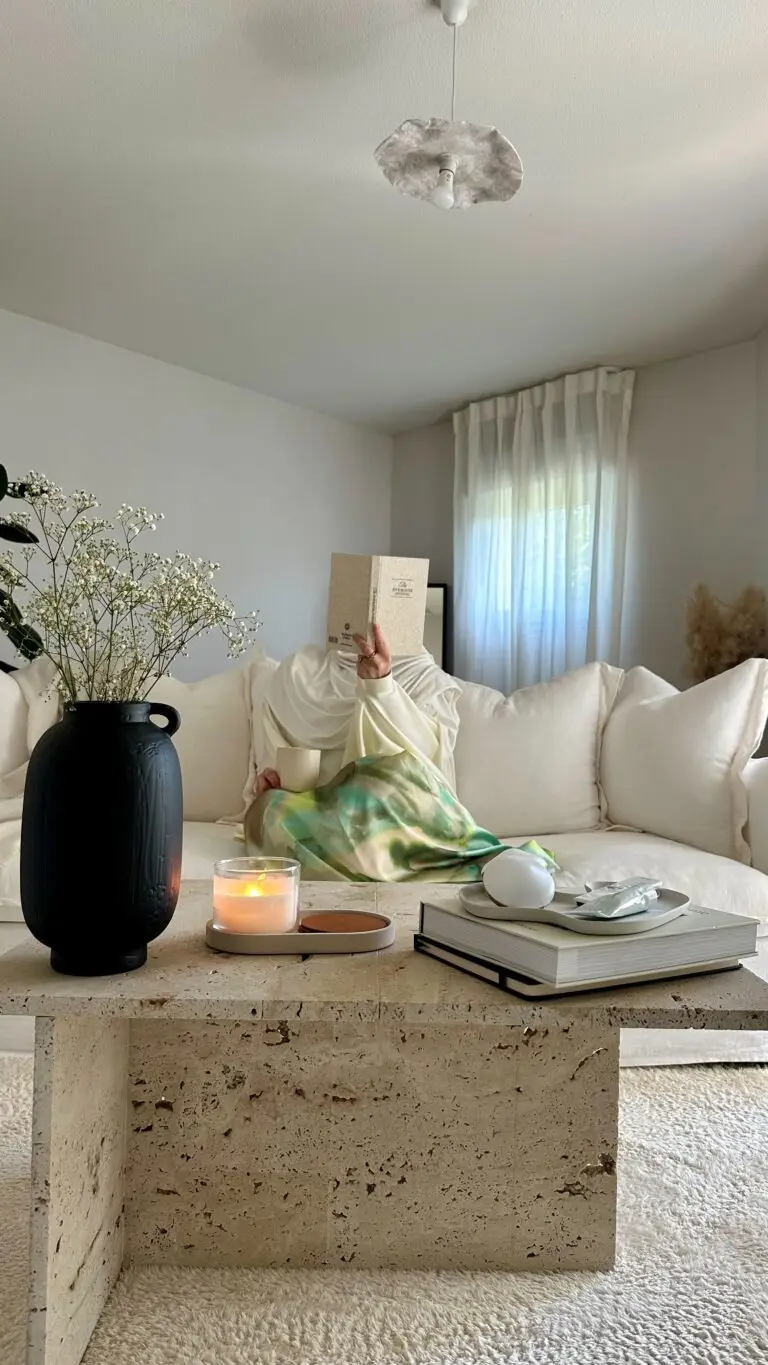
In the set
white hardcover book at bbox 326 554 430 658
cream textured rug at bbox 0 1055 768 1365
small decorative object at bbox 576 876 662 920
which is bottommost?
cream textured rug at bbox 0 1055 768 1365

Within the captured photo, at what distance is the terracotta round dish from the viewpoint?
3.61ft

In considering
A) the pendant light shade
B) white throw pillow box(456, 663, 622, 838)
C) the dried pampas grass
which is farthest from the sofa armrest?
the pendant light shade

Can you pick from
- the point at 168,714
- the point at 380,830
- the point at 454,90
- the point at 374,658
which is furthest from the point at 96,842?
the point at 454,90

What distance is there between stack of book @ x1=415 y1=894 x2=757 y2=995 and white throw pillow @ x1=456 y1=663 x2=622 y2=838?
1.51 meters

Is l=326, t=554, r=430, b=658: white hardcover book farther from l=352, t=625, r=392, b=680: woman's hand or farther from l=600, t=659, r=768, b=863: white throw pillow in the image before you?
l=600, t=659, r=768, b=863: white throw pillow

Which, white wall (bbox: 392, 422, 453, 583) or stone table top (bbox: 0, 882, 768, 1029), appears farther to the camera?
white wall (bbox: 392, 422, 453, 583)

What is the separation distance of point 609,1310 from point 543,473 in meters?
3.97

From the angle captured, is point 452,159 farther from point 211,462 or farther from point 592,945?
point 211,462

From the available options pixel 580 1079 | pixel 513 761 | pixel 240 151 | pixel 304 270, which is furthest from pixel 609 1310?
pixel 304 270

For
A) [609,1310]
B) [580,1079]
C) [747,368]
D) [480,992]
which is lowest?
[609,1310]

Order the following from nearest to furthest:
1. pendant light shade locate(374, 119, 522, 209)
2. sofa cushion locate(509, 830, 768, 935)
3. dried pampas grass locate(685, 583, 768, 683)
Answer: sofa cushion locate(509, 830, 768, 935), pendant light shade locate(374, 119, 522, 209), dried pampas grass locate(685, 583, 768, 683)

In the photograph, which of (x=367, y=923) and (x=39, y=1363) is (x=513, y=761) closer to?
(x=367, y=923)

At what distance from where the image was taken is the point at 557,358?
431cm

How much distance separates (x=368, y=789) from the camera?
2.12m
